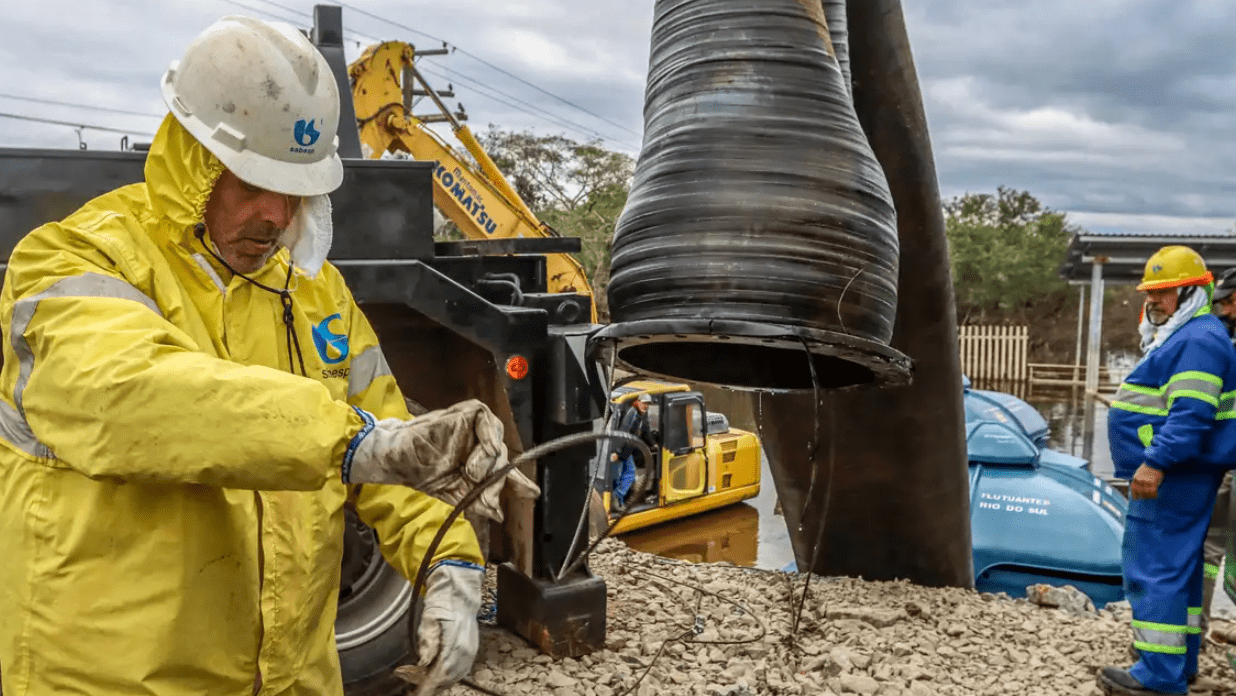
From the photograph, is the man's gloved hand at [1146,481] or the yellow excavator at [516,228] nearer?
the man's gloved hand at [1146,481]

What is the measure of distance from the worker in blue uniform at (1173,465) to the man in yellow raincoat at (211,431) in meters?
3.54

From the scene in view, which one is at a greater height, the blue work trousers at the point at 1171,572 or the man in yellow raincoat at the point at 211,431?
the man in yellow raincoat at the point at 211,431

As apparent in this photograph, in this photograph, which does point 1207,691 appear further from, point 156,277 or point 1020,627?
point 156,277

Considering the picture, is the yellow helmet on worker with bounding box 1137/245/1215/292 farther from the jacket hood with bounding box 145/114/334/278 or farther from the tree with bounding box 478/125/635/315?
the tree with bounding box 478/125/635/315

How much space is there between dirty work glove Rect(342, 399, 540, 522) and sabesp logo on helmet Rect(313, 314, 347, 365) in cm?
55

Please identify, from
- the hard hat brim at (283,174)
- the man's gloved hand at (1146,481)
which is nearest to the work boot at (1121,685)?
the man's gloved hand at (1146,481)

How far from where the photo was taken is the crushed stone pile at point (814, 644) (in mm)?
3674

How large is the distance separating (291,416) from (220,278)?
59cm

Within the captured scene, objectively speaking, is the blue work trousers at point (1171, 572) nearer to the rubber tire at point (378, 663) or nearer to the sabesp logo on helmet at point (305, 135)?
the rubber tire at point (378, 663)

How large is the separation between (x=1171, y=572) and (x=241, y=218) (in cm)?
421

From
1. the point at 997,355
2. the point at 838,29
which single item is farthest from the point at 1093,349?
the point at 838,29

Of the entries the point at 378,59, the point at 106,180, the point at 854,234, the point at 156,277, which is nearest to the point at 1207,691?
the point at 854,234

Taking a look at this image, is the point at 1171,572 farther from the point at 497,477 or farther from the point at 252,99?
the point at 252,99

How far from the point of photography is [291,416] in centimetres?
133
